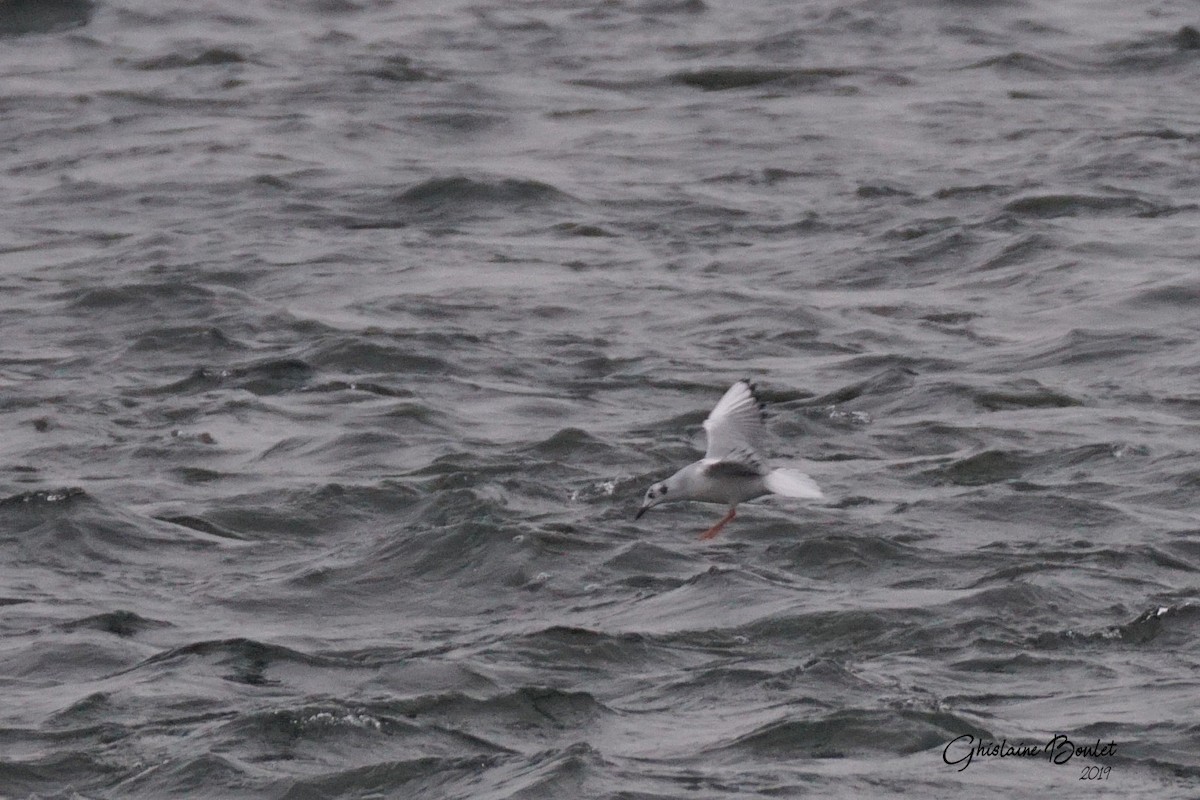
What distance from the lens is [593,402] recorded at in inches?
563

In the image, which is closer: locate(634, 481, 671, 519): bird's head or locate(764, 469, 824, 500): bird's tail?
locate(764, 469, 824, 500): bird's tail

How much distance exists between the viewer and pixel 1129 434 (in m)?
13.5

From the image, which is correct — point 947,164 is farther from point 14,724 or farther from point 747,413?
point 14,724

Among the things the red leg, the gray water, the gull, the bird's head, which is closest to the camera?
the gray water

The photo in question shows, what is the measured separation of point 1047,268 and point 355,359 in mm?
5243

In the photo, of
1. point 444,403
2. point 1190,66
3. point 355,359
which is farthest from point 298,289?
point 1190,66

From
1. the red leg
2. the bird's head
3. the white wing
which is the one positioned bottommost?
the red leg

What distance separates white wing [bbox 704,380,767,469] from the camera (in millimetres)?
11055

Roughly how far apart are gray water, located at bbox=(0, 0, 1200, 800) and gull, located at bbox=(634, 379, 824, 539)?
0.49 meters

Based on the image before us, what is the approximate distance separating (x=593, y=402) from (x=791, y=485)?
147 inches
